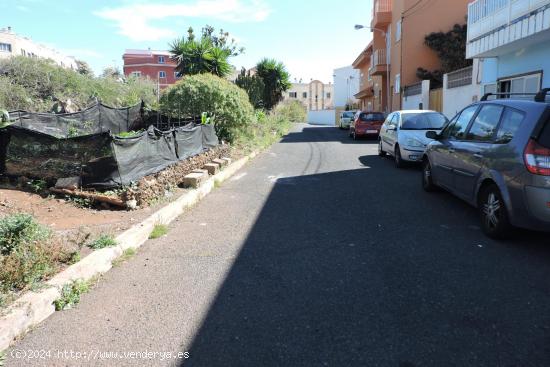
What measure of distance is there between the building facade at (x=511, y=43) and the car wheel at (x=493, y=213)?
624cm

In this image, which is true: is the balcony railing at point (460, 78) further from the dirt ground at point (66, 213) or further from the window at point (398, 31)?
the dirt ground at point (66, 213)

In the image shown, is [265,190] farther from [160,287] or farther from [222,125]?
[222,125]

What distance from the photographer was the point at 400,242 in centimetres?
538

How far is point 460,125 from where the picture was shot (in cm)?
687

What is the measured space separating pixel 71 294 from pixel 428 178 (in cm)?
642

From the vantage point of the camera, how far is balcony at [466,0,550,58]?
10.0 m

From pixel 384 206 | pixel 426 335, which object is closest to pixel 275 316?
pixel 426 335

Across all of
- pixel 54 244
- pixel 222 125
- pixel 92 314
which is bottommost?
pixel 92 314

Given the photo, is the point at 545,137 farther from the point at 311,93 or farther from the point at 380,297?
the point at 311,93

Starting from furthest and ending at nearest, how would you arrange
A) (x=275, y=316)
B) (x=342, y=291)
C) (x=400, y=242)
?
(x=400, y=242) → (x=342, y=291) → (x=275, y=316)

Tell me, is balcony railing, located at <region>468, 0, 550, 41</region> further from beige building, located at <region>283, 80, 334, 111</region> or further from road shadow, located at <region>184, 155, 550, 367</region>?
beige building, located at <region>283, 80, 334, 111</region>

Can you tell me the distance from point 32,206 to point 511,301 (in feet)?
22.3

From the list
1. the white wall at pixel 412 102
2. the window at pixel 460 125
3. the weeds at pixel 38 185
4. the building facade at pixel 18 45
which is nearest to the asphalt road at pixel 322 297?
the window at pixel 460 125

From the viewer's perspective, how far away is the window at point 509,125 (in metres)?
5.11
